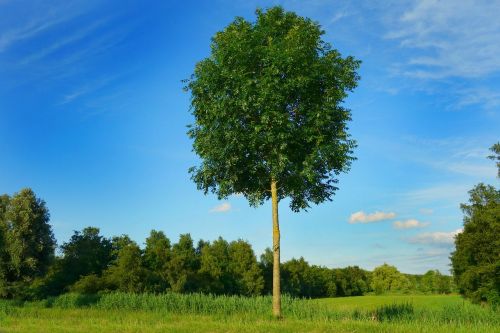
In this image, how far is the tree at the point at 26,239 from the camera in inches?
1977

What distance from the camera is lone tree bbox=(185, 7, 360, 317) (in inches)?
854

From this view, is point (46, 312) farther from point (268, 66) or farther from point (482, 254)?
point (482, 254)

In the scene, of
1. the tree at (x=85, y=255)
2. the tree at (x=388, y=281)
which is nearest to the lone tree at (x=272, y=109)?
the tree at (x=85, y=255)

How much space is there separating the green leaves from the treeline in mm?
24979

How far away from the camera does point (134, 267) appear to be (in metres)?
54.3

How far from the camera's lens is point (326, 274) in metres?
106

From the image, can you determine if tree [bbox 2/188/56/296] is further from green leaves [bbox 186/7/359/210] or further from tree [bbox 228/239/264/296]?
green leaves [bbox 186/7/359/210]

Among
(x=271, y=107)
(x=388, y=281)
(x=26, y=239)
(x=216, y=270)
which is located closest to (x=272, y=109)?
(x=271, y=107)

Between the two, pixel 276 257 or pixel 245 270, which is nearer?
pixel 276 257

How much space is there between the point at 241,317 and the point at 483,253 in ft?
146

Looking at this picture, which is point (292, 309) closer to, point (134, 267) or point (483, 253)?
point (134, 267)

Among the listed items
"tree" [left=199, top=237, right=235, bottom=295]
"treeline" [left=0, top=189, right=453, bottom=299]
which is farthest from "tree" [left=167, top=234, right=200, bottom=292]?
"tree" [left=199, top=237, right=235, bottom=295]

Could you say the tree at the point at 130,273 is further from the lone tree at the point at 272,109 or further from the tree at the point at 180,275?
the lone tree at the point at 272,109

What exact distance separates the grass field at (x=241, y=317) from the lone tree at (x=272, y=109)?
3.03 metres
